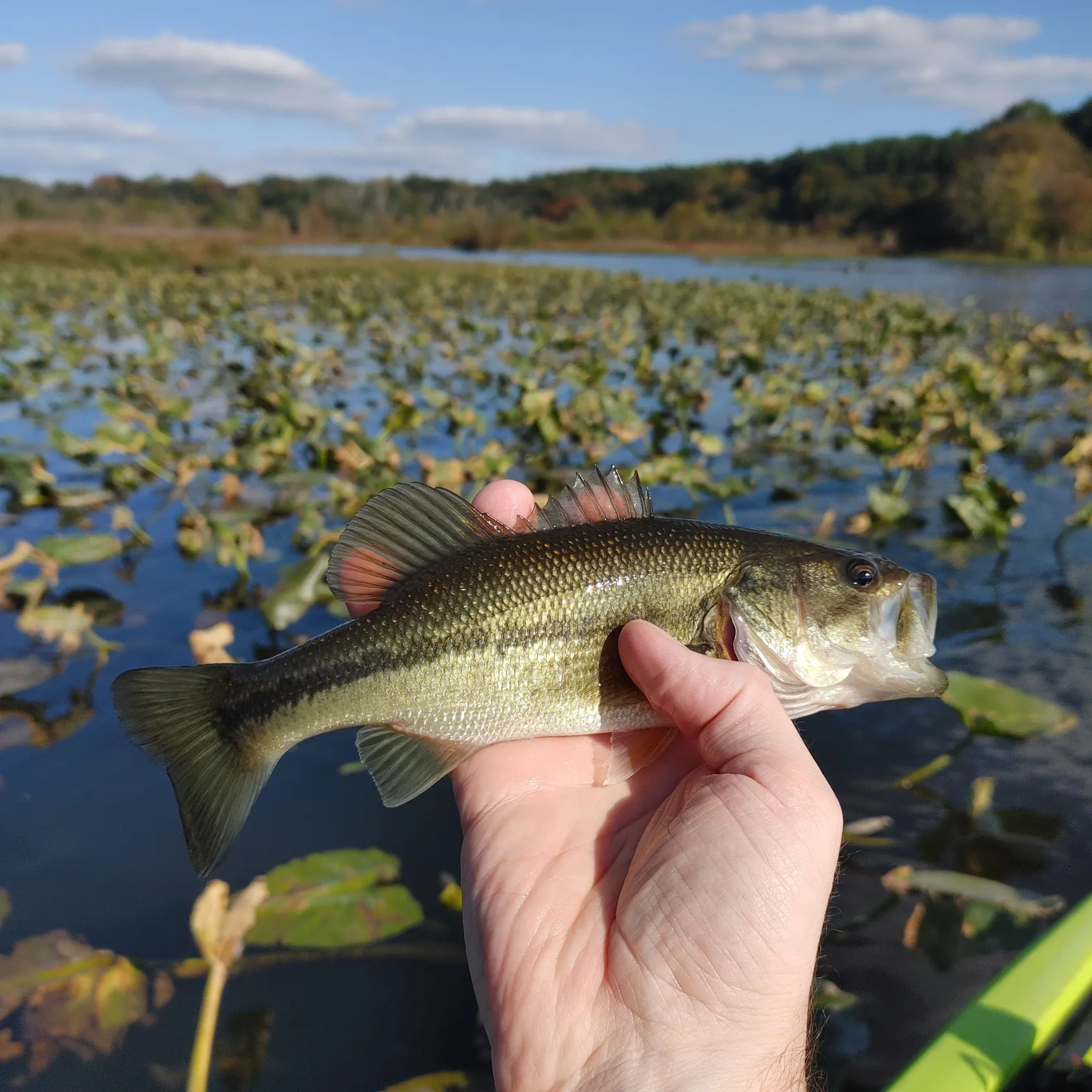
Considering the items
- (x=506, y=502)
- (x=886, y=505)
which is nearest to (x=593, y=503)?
(x=506, y=502)

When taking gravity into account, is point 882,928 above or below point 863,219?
below

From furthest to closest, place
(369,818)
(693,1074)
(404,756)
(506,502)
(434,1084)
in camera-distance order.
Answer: (369,818), (506,502), (434,1084), (404,756), (693,1074)

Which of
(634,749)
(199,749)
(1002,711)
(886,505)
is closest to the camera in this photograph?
(199,749)

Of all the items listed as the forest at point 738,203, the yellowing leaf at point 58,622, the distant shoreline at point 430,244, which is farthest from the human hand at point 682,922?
the forest at point 738,203

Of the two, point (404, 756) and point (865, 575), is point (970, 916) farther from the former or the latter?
point (404, 756)

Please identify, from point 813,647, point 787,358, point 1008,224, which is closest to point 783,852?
point 813,647

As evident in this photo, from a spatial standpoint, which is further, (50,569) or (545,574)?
(50,569)

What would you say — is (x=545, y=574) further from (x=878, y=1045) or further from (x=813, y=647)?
(x=878, y=1045)
